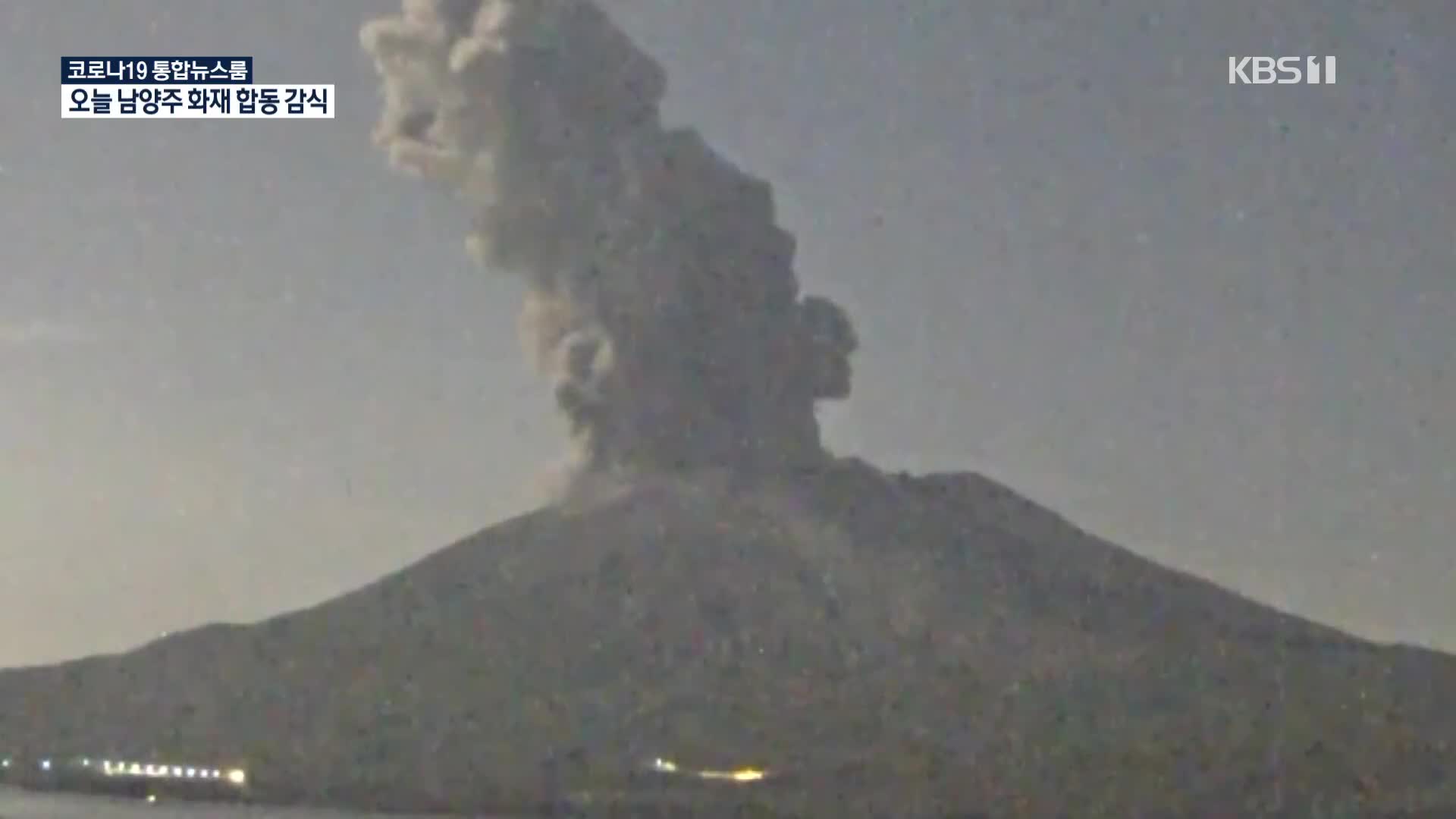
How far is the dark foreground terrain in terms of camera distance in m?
20.3

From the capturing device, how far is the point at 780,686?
38.4 metres

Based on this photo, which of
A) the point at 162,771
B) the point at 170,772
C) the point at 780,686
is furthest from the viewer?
the point at 780,686

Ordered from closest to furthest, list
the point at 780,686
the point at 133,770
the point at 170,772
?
the point at 170,772
the point at 133,770
the point at 780,686

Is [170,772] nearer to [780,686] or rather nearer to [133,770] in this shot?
[133,770]

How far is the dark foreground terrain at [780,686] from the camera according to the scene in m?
20.3

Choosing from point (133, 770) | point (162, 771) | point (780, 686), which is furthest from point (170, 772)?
point (780, 686)

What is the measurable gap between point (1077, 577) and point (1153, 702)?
33454mm

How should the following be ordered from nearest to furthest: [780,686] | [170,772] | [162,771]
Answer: [170,772]
[162,771]
[780,686]

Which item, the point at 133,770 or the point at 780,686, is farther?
the point at 780,686

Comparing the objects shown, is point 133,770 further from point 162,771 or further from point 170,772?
point 170,772

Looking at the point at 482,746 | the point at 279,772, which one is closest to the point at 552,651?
the point at 482,746

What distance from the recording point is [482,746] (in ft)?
86.3

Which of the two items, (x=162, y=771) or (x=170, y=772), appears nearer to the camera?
(x=170, y=772)

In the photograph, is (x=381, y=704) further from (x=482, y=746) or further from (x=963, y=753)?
(x=963, y=753)
